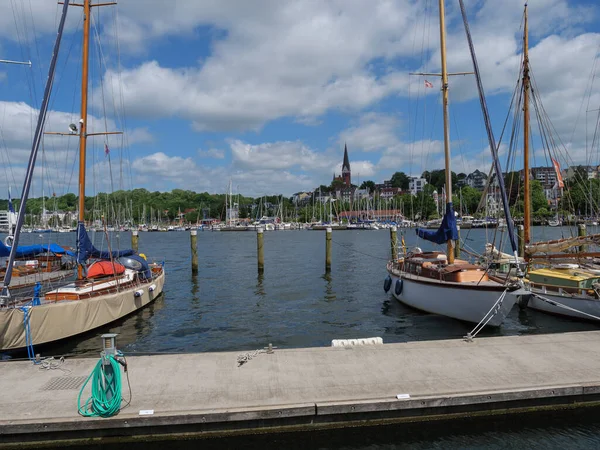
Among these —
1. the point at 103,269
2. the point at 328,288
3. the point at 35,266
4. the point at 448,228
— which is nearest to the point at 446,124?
the point at 448,228

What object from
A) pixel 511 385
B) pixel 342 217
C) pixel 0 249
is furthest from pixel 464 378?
pixel 342 217

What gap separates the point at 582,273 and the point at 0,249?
25810mm

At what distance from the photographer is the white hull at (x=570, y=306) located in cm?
1877

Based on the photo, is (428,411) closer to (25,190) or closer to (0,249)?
(25,190)

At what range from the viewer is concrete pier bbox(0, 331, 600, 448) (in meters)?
8.77

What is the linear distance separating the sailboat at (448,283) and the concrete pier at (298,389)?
474cm

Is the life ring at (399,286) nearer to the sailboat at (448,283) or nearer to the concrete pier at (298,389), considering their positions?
the sailboat at (448,283)

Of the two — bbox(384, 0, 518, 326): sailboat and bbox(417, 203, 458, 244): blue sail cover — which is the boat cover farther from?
bbox(417, 203, 458, 244): blue sail cover

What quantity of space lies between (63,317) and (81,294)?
1641mm

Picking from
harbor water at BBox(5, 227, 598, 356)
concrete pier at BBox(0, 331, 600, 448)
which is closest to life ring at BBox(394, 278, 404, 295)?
harbor water at BBox(5, 227, 598, 356)

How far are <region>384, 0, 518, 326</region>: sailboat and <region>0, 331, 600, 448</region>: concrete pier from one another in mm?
4745

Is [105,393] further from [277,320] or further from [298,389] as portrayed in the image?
[277,320]

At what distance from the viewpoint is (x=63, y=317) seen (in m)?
16.1

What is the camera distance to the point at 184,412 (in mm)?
8836
